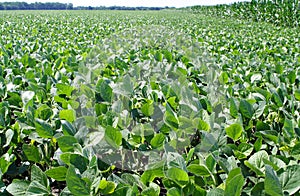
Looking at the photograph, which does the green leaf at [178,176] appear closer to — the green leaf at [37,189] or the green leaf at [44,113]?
the green leaf at [37,189]

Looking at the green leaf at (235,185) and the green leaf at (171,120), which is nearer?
the green leaf at (235,185)

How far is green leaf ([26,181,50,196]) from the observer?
47.7 inches

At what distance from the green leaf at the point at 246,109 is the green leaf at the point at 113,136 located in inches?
29.4

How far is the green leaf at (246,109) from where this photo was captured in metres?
1.74

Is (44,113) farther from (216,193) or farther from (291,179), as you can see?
(291,179)

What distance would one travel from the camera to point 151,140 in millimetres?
1375

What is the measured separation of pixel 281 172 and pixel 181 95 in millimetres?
802

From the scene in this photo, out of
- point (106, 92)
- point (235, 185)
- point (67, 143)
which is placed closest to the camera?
point (235, 185)

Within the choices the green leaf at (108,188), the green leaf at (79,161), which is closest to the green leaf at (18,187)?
the green leaf at (79,161)

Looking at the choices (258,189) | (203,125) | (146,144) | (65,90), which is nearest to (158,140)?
(146,144)

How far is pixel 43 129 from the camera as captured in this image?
1.51m

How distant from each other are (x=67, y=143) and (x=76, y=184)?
296mm

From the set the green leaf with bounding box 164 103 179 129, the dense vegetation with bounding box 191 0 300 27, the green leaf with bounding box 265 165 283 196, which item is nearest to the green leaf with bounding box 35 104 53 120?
the green leaf with bounding box 164 103 179 129

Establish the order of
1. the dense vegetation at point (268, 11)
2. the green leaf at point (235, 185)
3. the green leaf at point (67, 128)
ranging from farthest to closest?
the dense vegetation at point (268, 11)
the green leaf at point (67, 128)
the green leaf at point (235, 185)
